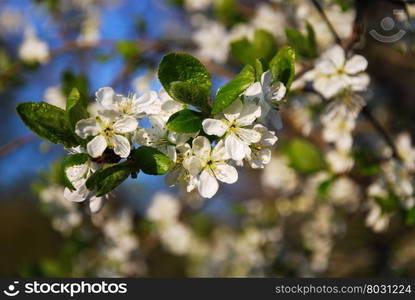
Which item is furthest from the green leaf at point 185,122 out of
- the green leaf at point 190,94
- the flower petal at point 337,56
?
the flower petal at point 337,56

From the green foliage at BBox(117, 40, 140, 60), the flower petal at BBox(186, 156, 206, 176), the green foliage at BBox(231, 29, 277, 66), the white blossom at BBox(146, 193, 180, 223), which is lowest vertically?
the flower petal at BBox(186, 156, 206, 176)

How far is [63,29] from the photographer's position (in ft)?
9.14

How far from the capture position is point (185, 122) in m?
0.86

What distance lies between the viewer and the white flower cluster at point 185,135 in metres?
0.86

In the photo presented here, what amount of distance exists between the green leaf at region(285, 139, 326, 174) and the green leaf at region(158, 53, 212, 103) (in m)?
0.94

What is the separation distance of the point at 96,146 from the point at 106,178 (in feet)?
0.23

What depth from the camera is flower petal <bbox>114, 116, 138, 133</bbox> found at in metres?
0.87

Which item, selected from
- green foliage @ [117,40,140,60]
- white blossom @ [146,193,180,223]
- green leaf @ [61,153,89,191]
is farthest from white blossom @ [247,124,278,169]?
white blossom @ [146,193,180,223]

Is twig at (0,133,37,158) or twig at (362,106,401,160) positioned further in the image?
twig at (0,133,37,158)

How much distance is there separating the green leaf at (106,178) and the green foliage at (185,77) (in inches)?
7.2

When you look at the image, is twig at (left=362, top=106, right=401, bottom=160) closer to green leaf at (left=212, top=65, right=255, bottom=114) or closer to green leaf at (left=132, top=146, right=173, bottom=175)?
green leaf at (left=212, top=65, right=255, bottom=114)

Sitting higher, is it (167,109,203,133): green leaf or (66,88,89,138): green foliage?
(66,88,89,138): green foliage

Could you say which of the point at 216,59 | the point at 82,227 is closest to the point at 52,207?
the point at 82,227

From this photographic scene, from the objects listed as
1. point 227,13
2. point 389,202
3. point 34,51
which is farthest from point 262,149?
point 34,51
